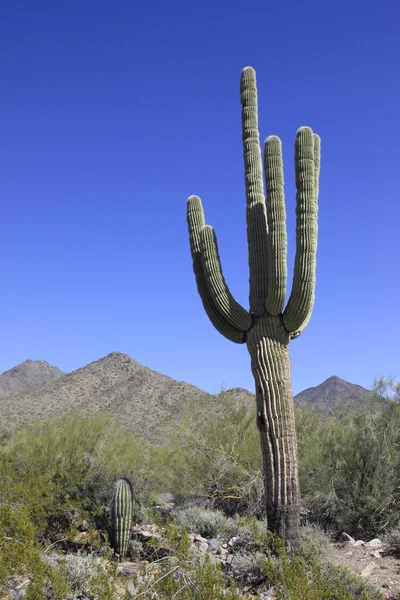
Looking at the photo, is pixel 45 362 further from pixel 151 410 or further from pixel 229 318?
pixel 229 318

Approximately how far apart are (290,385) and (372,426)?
421cm

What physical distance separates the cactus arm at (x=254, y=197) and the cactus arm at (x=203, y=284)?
0.45m

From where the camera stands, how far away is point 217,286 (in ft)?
29.5

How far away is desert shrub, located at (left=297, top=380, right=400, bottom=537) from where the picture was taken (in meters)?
11.0

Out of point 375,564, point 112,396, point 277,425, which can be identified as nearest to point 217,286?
point 277,425

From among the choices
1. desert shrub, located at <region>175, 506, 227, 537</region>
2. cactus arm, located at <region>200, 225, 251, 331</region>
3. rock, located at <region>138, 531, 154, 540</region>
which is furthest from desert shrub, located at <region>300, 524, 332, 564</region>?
cactus arm, located at <region>200, 225, 251, 331</region>

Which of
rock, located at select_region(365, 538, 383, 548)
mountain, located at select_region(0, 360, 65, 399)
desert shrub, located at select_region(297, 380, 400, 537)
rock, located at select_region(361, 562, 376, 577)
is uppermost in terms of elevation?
mountain, located at select_region(0, 360, 65, 399)

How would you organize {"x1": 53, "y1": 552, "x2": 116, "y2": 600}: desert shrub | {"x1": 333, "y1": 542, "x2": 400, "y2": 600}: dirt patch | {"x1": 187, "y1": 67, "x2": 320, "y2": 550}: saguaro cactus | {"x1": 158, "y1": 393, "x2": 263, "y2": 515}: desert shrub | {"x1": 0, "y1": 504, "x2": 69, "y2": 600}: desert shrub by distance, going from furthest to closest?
{"x1": 158, "y1": 393, "x2": 263, "y2": 515}: desert shrub, {"x1": 187, "y1": 67, "x2": 320, "y2": 550}: saguaro cactus, {"x1": 333, "y1": 542, "x2": 400, "y2": 600}: dirt patch, {"x1": 53, "y1": 552, "x2": 116, "y2": 600}: desert shrub, {"x1": 0, "y1": 504, "x2": 69, "y2": 600}: desert shrub

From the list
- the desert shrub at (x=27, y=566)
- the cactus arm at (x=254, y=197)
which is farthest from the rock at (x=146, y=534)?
the cactus arm at (x=254, y=197)

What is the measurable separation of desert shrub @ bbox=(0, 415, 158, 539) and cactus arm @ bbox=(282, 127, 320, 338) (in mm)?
4647

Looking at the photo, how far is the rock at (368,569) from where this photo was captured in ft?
26.0

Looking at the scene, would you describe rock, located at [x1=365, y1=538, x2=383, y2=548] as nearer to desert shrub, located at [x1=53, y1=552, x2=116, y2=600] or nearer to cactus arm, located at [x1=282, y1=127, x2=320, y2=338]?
cactus arm, located at [x1=282, y1=127, x2=320, y2=338]

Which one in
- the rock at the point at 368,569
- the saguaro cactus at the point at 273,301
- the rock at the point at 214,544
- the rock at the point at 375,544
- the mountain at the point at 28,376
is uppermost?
the mountain at the point at 28,376

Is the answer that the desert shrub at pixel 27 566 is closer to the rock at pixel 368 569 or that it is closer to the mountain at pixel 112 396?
the rock at pixel 368 569
